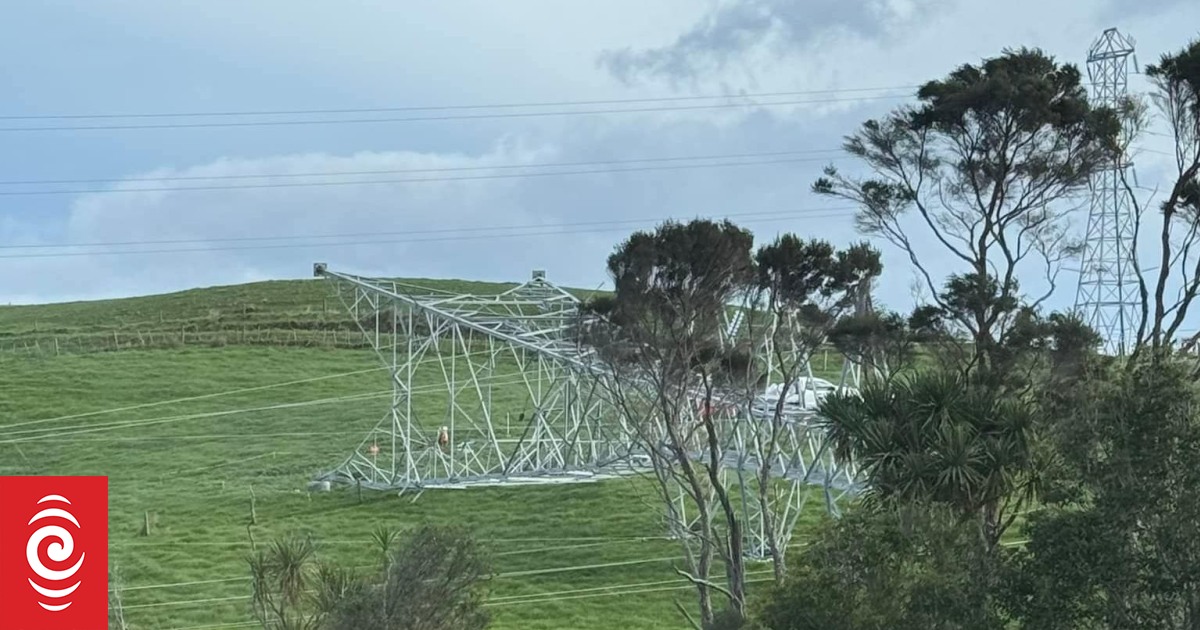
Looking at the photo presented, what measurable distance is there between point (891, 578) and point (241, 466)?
51108 mm

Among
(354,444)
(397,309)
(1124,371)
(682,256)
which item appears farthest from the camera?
(354,444)

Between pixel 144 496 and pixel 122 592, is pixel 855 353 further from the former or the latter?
pixel 144 496

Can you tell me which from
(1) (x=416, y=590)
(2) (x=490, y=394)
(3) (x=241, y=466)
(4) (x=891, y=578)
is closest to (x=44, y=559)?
(1) (x=416, y=590)

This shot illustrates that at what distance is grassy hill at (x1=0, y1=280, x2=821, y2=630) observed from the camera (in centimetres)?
4528

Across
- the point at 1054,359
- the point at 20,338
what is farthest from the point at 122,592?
the point at 20,338

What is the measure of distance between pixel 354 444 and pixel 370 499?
14.1 m

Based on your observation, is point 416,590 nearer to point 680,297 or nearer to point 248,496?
point 680,297

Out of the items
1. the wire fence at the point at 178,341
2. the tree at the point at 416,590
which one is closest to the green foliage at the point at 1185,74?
Answer: the tree at the point at 416,590

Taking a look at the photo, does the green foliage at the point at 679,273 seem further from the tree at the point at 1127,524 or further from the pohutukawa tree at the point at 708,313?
the tree at the point at 1127,524

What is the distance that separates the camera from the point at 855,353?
107 ft

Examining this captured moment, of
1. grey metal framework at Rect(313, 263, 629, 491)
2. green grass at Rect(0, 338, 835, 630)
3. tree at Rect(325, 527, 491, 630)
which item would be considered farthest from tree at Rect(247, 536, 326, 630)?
grey metal framework at Rect(313, 263, 629, 491)

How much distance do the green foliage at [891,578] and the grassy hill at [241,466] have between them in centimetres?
1931

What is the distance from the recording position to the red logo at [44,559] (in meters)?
23.6

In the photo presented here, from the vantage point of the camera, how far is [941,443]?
2381 centimetres
